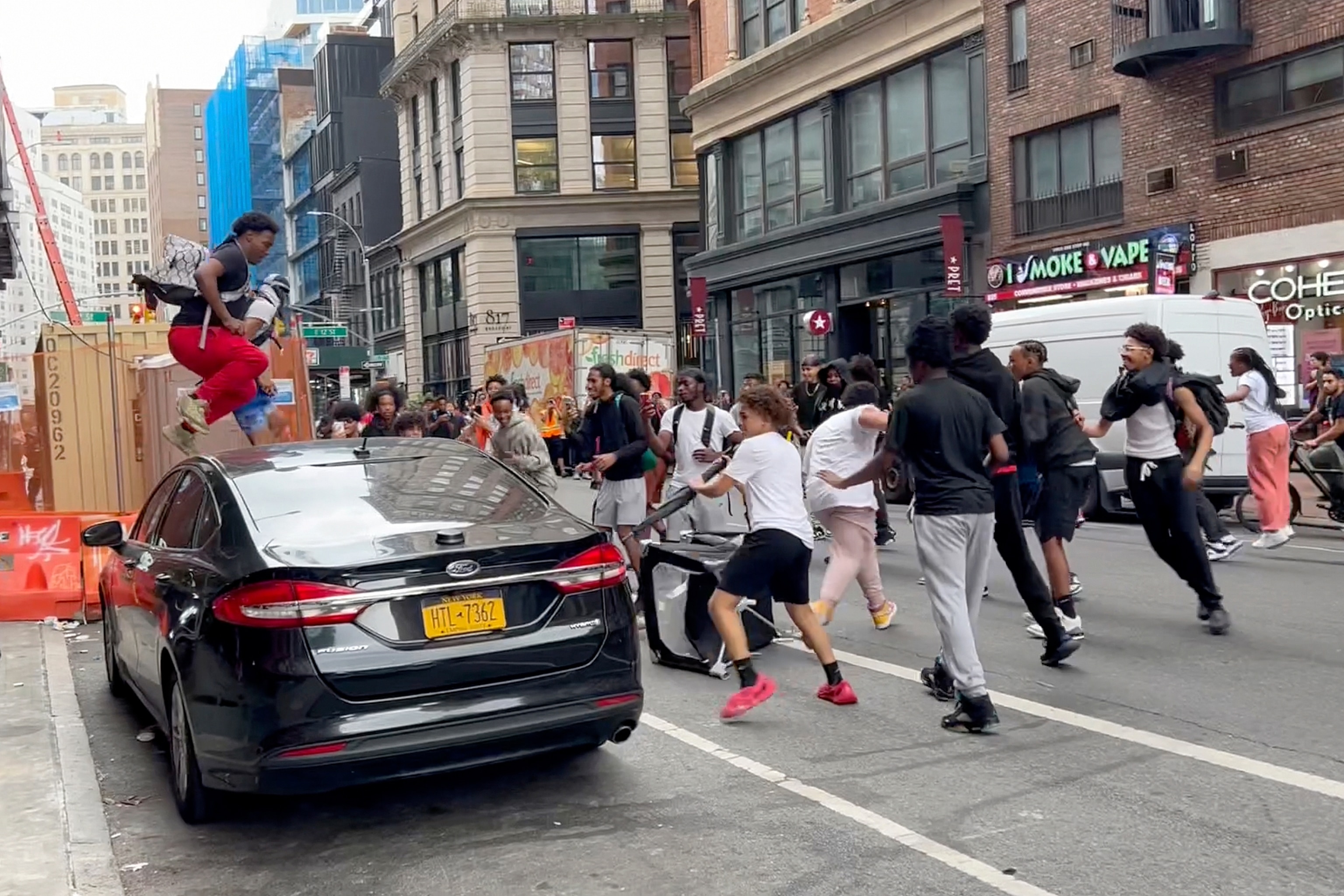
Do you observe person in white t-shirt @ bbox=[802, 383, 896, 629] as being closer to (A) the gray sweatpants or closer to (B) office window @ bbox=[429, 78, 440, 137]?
(A) the gray sweatpants

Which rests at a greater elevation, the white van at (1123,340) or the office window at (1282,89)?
the office window at (1282,89)

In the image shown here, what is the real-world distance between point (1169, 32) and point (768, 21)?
13805mm

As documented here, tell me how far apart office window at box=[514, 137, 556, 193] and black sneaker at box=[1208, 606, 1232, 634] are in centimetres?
4617

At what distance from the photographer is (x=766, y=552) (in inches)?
268

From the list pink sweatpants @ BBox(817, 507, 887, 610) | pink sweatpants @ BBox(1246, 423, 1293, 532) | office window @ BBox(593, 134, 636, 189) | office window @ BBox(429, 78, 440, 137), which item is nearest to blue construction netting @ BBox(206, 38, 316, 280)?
office window @ BBox(429, 78, 440, 137)

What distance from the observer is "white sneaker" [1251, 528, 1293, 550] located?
40.7ft

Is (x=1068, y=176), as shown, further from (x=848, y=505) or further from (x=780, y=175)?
(x=848, y=505)

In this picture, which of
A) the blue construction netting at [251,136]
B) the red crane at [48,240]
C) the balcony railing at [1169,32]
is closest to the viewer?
the balcony railing at [1169,32]

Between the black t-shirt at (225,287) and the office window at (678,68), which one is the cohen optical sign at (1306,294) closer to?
the black t-shirt at (225,287)

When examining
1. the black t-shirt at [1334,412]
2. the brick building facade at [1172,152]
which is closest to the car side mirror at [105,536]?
the black t-shirt at [1334,412]

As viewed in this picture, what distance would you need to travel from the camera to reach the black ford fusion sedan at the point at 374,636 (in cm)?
491

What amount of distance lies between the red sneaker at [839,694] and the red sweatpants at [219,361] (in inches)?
176

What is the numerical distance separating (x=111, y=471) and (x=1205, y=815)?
10325 mm

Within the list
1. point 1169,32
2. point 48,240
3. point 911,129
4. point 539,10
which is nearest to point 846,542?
point 1169,32
